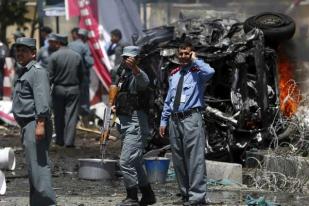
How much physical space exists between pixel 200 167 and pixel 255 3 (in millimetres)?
6761

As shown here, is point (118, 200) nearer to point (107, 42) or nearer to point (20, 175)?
point (20, 175)

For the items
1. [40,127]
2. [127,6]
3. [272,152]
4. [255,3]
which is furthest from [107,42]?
[40,127]

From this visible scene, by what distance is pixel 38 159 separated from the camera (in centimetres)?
905

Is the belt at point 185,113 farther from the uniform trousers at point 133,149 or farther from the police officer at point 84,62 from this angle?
the police officer at point 84,62

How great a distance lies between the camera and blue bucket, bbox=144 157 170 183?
39.6 ft

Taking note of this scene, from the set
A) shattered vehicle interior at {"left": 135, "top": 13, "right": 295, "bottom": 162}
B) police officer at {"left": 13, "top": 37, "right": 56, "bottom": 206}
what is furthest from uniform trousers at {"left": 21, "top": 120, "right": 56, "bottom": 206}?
shattered vehicle interior at {"left": 135, "top": 13, "right": 295, "bottom": 162}

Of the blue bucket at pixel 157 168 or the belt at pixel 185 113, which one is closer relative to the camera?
the belt at pixel 185 113

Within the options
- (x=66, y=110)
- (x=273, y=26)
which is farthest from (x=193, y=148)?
(x=66, y=110)

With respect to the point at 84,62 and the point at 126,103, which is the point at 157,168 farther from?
the point at 84,62

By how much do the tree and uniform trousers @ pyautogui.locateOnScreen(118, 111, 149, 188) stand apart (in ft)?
59.4

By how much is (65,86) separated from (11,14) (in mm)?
12904

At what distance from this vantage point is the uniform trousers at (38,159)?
9.02 metres

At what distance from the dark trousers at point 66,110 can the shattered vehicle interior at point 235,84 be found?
244 centimetres

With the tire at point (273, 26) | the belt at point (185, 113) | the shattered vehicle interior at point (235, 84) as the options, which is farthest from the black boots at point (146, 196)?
the tire at point (273, 26)
